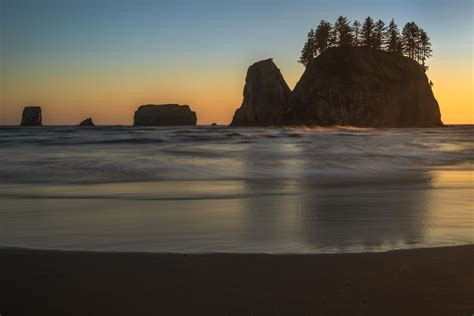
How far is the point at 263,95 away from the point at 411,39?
29746 millimetres

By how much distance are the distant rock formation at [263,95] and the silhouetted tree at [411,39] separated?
2389cm

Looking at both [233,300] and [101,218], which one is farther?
[101,218]

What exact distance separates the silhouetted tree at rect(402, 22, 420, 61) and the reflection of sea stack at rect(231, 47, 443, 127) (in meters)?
5.96

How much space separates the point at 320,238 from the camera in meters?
4.82

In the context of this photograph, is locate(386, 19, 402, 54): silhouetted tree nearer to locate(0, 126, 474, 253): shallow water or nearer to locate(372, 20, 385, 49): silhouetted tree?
locate(372, 20, 385, 49): silhouetted tree

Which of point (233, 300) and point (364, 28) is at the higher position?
point (364, 28)

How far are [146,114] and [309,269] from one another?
168147 mm

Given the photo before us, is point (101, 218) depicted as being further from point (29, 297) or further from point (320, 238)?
point (29, 297)

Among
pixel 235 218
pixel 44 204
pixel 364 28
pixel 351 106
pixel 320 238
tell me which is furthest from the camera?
pixel 364 28

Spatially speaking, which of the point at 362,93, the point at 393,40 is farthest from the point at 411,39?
the point at 362,93

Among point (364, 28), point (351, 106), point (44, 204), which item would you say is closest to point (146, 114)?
point (364, 28)

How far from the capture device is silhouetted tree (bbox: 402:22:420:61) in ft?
320

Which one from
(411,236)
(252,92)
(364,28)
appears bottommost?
(411,236)

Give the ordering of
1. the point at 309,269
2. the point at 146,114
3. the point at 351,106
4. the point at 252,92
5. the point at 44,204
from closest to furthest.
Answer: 1. the point at 309,269
2. the point at 44,204
3. the point at 351,106
4. the point at 252,92
5. the point at 146,114
